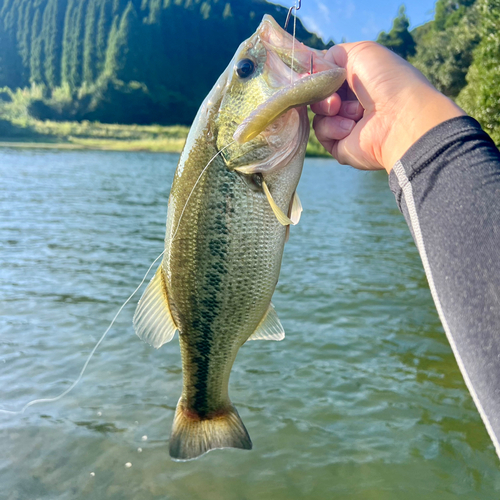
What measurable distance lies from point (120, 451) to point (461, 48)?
39.9m

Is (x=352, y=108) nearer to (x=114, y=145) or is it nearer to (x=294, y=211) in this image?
(x=294, y=211)

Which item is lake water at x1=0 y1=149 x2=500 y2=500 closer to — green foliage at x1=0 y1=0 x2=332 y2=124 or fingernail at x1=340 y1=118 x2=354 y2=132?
fingernail at x1=340 y1=118 x2=354 y2=132

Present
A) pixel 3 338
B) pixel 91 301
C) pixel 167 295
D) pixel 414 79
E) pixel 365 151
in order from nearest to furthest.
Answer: pixel 414 79
pixel 365 151
pixel 167 295
pixel 3 338
pixel 91 301

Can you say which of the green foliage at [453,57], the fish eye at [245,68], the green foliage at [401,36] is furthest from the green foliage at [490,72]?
the green foliage at [401,36]

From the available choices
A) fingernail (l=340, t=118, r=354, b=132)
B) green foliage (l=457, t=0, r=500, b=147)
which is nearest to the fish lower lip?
fingernail (l=340, t=118, r=354, b=132)

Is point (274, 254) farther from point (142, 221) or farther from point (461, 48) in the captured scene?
point (461, 48)

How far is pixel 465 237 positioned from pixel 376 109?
2.94 feet

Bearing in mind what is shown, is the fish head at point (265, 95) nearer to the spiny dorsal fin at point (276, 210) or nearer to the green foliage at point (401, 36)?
the spiny dorsal fin at point (276, 210)

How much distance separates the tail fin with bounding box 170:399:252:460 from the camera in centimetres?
274

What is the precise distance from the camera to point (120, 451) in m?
4.41

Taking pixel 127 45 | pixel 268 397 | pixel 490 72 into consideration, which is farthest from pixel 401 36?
pixel 268 397

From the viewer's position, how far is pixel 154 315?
2.48 metres

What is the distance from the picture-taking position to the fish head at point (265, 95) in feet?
7.14

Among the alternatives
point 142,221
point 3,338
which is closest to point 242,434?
point 3,338
